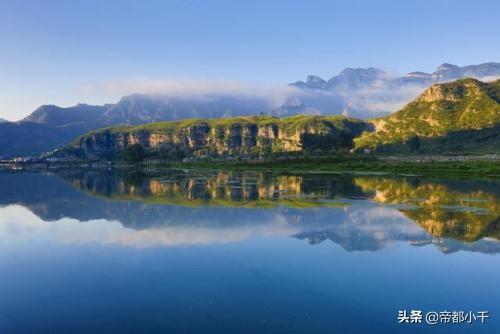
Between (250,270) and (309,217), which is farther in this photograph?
(309,217)

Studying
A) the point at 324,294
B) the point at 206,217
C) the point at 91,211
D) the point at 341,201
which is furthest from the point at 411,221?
the point at 91,211

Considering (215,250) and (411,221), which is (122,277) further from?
(411,221)

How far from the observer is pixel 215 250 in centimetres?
2817

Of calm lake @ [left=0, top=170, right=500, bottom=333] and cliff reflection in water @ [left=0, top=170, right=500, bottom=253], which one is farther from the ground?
calm lake @ [left=0, top=170, right=500, bottom=333]

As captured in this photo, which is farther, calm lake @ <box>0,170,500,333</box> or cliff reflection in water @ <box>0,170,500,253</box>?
cliff reflection in water @ <box>0,170,500,253</box>

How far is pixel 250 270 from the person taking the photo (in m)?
23.2

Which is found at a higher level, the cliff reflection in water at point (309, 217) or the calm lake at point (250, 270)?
the calm lake at point (250, 270)

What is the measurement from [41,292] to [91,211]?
30995 mm

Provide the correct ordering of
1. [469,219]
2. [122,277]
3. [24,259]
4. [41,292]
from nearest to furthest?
[41,292], [122,277], [24,259], [469,219]

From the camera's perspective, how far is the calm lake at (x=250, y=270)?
1648cm

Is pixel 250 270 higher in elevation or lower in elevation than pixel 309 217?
higher

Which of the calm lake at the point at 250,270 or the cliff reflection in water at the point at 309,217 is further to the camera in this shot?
the cliff reflection in water at the point at 309,217

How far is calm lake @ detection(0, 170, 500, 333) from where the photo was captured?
16484mm

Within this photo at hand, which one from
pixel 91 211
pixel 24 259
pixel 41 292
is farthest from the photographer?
pixel 91 211
